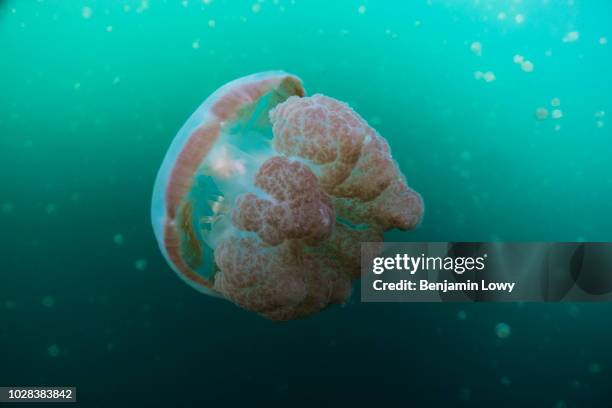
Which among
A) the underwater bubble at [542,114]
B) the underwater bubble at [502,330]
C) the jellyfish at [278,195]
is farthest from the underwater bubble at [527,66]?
the jellyfish at [278,195]

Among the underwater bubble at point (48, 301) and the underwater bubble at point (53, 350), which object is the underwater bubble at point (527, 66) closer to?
the underwater bubble at point (48, 301)

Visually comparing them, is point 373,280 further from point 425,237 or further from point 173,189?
point 425,237

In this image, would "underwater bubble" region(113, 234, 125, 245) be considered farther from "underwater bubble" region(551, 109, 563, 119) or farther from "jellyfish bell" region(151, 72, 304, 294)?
"underwater bubble" region(551, 109, 563, 119)

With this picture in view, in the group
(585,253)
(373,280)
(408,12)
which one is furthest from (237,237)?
(408,12)

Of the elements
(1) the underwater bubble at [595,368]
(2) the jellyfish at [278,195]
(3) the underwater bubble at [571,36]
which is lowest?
(1) the underwater bubble at [595,368]

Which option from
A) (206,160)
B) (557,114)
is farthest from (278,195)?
(557,114)
